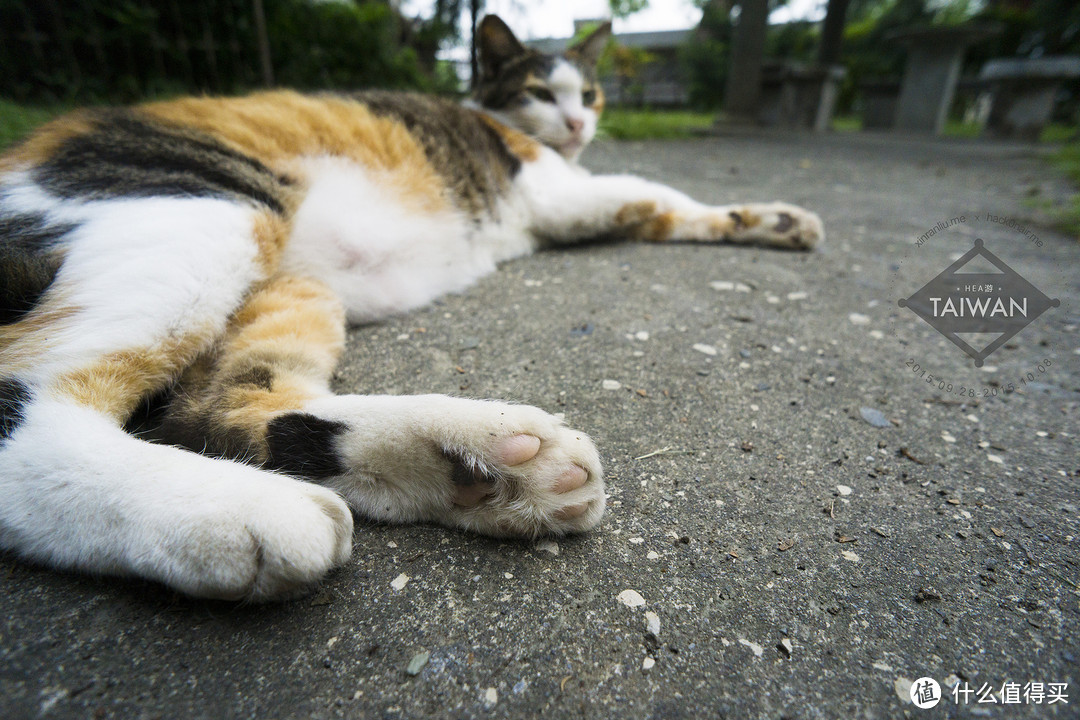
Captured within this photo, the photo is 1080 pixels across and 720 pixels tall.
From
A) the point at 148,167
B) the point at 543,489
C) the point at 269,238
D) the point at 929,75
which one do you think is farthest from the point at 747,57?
the point at 543,489

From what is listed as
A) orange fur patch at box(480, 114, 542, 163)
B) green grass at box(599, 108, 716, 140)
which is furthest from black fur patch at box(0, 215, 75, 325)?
green grass at box(599, 108, 716, 140)

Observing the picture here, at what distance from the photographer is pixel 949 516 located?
113 centimetres

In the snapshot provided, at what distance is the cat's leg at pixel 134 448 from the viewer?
0.84m

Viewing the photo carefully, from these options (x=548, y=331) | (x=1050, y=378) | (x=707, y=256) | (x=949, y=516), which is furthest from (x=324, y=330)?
(x=1050, y=378)

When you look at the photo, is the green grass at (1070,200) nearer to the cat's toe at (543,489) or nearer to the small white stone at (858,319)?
the small white stone at (858,319)

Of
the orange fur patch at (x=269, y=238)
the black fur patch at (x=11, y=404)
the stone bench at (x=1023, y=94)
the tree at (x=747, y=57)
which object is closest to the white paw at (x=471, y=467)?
the black fur patch at (x=11, y=404)

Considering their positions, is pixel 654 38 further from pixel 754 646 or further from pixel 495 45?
pixel 754 646

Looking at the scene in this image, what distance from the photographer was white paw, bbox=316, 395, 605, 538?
995 millimetres

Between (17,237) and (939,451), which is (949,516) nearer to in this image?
(939,451)

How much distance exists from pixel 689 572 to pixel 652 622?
138mm

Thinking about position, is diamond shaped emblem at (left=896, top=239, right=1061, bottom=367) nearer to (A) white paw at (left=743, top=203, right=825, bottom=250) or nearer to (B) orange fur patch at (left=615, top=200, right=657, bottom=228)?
(A) white paw at (left=743, top=203, right=825, bottom=250)

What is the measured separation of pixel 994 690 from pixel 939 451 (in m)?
0.71

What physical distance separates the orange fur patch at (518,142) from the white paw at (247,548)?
2.32m

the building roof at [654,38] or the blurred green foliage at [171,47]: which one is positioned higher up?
the building roof at [654,38]
